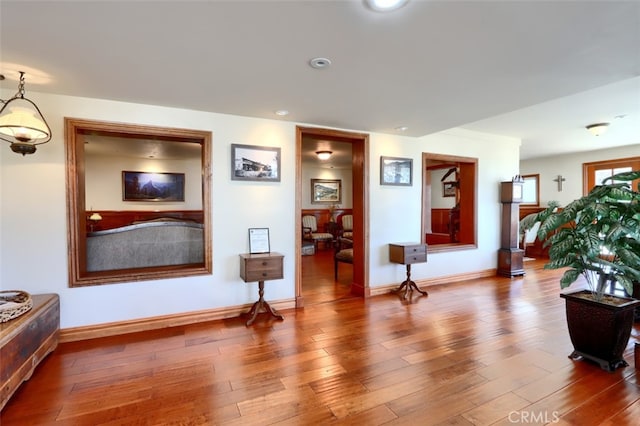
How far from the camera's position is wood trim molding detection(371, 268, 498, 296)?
4.34 metres

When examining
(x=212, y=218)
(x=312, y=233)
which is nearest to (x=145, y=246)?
(x=212, y=218)

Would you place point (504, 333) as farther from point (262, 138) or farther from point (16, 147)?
point (16, 147)

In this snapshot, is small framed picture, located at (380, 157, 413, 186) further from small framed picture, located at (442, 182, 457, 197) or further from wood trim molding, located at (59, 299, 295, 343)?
small framed picture, located at (442, 182, 457, 197)

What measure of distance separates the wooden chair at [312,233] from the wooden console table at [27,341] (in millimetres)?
5626

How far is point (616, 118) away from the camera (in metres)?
4.29

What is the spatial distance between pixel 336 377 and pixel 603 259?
2.18 meters

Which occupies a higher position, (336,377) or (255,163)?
(255,163)

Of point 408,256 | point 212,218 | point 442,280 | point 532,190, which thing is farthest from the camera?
point 532,190

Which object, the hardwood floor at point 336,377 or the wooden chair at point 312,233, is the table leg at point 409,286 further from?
the wooden chair at point 312,233

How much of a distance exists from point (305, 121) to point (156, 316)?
2654mm

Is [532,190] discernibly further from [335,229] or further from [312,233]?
[312,233]

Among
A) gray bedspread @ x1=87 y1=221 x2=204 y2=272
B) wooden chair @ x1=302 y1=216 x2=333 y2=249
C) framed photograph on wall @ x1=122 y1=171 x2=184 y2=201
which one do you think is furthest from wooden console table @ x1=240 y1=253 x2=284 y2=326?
framed photograph on wall @ x1=122 y1=171 x2=184 y2=201

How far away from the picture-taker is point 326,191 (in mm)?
9453

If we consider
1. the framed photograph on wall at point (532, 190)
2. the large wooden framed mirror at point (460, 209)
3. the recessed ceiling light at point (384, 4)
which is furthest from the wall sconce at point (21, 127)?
the framed photograph on wall at point (532, 190)
